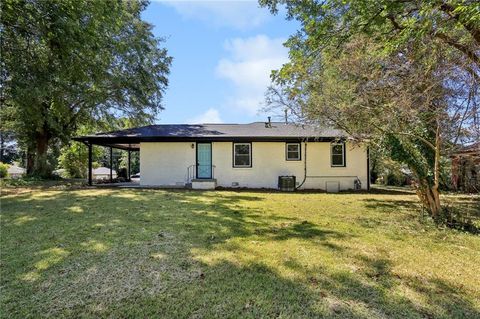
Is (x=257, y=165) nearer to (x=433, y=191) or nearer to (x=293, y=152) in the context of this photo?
(x=293, y=152)

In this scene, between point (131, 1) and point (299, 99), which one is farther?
point (131, 1)

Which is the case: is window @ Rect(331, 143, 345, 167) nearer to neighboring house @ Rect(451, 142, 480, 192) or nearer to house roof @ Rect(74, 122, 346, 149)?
house roof @ Rect(74, 122, 346, 149)

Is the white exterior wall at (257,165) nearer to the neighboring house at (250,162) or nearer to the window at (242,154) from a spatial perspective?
the neighboring house at (250,162)

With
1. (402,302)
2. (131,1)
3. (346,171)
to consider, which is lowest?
(402,302)

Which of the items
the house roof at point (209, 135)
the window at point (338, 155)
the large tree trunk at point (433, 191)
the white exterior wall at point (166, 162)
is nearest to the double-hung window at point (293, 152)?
the house roof at point (209, 135)

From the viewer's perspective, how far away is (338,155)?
1454 centimetres

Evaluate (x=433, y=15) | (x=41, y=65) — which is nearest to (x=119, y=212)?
(x=41, y=65)

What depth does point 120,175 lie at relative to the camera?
61.8 feet

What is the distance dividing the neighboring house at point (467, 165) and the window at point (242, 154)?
806 cm

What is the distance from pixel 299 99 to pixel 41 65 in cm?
806

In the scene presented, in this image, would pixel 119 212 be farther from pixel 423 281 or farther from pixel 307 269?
pixel 423 281

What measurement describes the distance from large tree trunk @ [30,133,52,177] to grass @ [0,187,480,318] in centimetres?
1342

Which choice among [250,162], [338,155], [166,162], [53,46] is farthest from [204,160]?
[53,46]

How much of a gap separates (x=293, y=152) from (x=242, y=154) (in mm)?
2429
